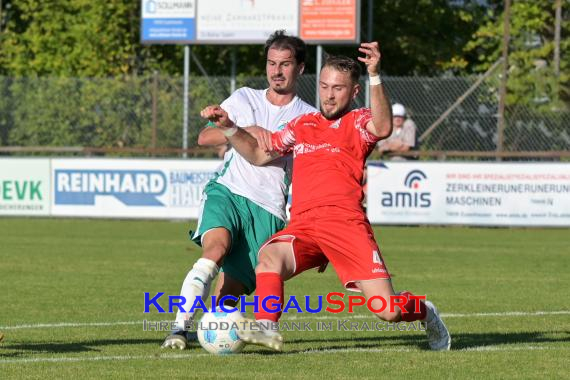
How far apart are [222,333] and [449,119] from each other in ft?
56.3

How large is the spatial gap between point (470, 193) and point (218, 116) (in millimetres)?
13774

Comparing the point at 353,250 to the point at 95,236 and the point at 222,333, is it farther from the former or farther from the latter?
the point at 95,236

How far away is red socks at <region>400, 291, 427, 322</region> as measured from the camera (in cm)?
765

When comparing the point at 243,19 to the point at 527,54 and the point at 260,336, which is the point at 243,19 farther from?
the point at 260,336

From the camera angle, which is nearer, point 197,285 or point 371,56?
point 371,56

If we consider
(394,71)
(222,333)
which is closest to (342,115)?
(222,333)

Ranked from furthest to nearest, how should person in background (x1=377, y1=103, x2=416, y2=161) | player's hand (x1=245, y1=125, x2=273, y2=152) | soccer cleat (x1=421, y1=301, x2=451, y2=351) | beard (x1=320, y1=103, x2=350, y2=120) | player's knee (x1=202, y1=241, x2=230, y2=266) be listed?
person in background (x1=377, y1=103, x2=416, y2=161)
player's knee (x1=202, y1=241, x2=230, y2=266)
player's hand (x1=245, y1=125, x2=273, y2=152)
soccer cleat (x1=421, y1=301, x2=451, y2=351)
beard (x1=320, y1=103, x2=350, y2=120)

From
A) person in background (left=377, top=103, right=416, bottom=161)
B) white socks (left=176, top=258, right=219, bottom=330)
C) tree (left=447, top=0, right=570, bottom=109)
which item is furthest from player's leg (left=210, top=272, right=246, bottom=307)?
tree (left=447, top=0, right=570, bottom=109)

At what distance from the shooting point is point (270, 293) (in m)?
7.47

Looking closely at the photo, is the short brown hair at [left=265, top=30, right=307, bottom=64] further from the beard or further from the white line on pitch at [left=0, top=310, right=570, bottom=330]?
the white line on pitch at [left=0, top=310, right=570, bottom=330]

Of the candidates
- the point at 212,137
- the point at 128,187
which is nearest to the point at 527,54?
the point at 128,187

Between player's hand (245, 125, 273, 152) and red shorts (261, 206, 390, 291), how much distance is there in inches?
21.7

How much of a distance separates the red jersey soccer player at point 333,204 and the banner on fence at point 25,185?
1498 centimetres

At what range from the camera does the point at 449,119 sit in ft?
80.1
